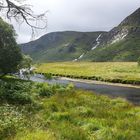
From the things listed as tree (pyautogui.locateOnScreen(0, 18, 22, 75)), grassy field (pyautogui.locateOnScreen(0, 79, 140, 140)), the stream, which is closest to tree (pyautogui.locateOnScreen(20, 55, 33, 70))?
tree (pyautogui.locateOnScreen(0, 18, 22, 75))

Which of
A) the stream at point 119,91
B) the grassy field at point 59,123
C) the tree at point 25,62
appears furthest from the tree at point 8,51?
the grassy field at point 59,123

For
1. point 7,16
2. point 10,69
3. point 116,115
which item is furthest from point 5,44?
point 7,16

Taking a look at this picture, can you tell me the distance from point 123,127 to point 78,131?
3360mm

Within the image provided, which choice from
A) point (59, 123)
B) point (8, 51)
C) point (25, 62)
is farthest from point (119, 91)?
point (59, 123)

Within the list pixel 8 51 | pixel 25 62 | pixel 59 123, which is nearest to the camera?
pixel 59 123

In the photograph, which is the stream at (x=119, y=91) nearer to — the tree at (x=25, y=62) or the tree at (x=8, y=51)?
the tree at (x=25, y=62)

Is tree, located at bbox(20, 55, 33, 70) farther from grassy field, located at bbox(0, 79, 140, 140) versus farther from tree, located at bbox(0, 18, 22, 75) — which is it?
grassy field, located at bbox(0, 79, 140, 140)

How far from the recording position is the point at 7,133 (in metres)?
15.4

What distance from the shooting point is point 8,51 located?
47.7 metres

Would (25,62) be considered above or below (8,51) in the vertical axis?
below

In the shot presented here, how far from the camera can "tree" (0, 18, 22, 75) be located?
46875 millimetres

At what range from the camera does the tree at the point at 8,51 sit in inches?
1845

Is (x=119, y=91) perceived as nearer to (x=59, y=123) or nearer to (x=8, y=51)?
(x=8, y=51)

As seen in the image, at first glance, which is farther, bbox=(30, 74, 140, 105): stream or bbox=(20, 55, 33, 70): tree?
bbox=(20, 55, 33, 70): tree
